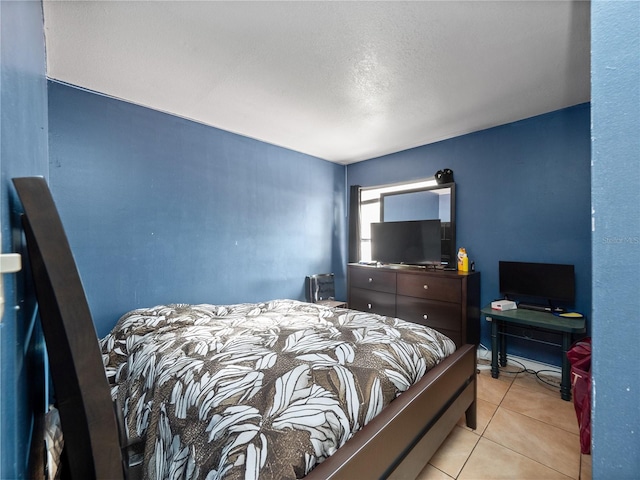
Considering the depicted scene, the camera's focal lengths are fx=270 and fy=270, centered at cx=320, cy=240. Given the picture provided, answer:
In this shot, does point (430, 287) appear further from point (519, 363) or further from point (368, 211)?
point (368, 211)

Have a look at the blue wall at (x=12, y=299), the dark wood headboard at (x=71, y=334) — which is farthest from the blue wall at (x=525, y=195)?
the blue wall at (x=12, y=299)

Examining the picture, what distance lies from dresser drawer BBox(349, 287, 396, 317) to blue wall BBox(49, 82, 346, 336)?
0.78 m

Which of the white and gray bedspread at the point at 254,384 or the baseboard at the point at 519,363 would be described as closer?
the white and gray bedspread at the point at 254,384

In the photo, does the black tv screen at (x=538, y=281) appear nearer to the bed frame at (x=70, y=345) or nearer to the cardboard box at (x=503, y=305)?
the cardboard box at (x=503, y=305)

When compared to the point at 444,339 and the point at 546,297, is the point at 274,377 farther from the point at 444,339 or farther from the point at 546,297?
the point at 546,297

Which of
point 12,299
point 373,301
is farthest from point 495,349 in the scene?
point 12,299

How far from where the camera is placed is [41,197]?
0.59m

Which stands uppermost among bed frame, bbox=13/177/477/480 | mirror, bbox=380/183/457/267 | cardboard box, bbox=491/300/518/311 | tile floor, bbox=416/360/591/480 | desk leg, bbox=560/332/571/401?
mirror, bbox=380/183/457/267

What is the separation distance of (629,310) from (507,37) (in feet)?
6.39

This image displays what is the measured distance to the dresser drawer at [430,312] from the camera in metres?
2.82

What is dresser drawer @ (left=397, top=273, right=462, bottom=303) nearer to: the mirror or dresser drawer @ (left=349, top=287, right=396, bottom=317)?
dresser drawer @ (left=349, top=287, right=396, bottom=317)

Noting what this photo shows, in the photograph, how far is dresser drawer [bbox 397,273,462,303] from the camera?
2820 mm

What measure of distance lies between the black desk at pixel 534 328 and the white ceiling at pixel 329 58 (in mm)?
1960

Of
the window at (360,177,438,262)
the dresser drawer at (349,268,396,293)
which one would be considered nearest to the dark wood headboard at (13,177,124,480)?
the dresser drawer at (349,268,396,293)
